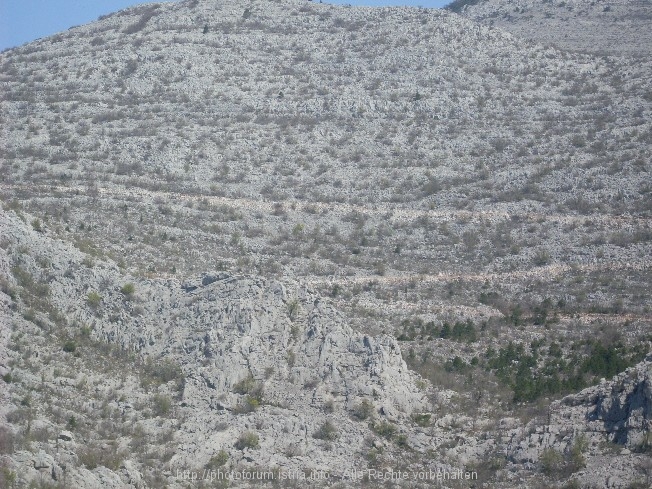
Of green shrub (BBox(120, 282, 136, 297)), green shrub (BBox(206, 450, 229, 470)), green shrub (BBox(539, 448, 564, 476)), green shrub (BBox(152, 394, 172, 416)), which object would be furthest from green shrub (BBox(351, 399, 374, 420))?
green shrub (BBox(120, 282, 136, 297))

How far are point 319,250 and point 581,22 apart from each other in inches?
1658

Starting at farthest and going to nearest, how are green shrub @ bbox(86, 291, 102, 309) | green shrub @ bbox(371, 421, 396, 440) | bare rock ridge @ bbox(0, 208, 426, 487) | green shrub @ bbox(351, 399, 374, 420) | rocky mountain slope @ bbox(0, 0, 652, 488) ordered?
green shrub @ bbox(86, 291, 102, 309) → green shrub @ bbox(351, 399, 374, 420) → green shrub @ bbox(371, 421, 396, 440) → bare rock ridge @ bbox(0, 208, 426, 487) → rocky mountain slope @ bbox(0, 0, 652, 488)

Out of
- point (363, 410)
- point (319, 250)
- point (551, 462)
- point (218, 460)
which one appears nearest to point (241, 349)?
point (363, 410)

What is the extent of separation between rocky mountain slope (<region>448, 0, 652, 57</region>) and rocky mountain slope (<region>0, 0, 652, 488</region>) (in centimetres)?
666

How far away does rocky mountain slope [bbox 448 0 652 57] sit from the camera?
71.4m

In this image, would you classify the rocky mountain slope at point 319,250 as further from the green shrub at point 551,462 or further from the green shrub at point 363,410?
the green shrub at point 363,410

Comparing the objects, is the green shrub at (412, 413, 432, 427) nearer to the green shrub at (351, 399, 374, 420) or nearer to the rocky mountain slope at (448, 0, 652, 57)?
the green shrub at (351, 399, 374, 420)

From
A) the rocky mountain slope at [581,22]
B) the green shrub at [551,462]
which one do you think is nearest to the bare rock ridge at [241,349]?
the green shrub at [551,462]

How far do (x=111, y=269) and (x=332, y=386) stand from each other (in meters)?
7.94

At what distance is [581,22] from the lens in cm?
7844

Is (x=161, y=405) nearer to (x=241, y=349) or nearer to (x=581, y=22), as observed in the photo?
(x=241, y=349)

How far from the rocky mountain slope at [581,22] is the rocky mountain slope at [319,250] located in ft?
21.9

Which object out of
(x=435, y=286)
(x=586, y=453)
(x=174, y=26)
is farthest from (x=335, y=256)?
(x=174, y=26)

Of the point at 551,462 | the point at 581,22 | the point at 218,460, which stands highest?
the point at 581,22
